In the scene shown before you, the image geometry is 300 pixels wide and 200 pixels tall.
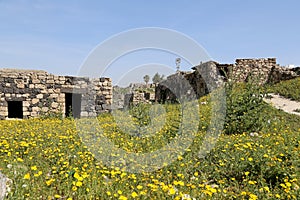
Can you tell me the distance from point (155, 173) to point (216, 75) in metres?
16.1

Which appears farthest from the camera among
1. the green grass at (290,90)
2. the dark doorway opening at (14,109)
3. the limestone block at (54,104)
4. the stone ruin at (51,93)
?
the dark doorway opening at (14,109)

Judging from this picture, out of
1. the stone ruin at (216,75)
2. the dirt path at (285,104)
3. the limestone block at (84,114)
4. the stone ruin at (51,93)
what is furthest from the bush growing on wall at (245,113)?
the stone ruin at (216,75)

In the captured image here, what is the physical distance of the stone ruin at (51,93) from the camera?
13.4 m

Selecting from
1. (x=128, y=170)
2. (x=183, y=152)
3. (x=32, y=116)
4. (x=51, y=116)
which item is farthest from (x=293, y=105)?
(x=32, y=116)

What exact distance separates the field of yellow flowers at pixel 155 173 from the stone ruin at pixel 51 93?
24.5ft

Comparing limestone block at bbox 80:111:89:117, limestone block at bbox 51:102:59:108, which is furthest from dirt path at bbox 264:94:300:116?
limestone block at bbox 51:102:59:108

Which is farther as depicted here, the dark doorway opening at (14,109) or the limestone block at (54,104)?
the dark doorway opening at (14,109)

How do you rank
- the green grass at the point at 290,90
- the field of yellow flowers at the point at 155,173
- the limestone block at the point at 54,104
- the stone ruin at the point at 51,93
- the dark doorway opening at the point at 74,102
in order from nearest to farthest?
the field of yellow flowers at the point at 155,173 < the stone ruin at the point at 51,93 < the green grass at the point at 290,90 < the limestone block at the point at 54,104 < the dark doorway opening at the point at 74,102

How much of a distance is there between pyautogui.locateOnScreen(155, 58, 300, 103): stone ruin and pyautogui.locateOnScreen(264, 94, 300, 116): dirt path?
5.30m

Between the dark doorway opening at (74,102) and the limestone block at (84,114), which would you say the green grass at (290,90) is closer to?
the limestone block at (84,114)

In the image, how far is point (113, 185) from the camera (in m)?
3.91

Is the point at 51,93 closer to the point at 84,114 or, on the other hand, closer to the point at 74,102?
the point at 74,102

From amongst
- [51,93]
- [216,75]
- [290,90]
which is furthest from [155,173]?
[216,75]

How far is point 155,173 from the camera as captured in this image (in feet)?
15.1
